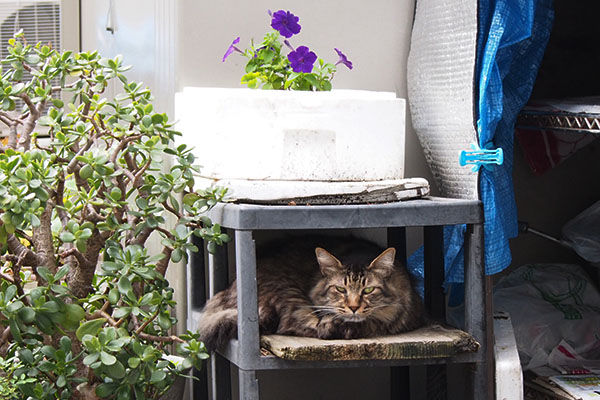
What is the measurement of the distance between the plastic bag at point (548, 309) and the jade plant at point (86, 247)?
1.16m

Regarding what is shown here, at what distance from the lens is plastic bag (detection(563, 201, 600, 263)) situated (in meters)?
2.66

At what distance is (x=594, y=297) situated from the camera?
8.95 ft

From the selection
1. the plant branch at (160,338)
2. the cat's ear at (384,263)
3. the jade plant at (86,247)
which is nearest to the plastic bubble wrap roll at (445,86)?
the cat's ear at (384,263)

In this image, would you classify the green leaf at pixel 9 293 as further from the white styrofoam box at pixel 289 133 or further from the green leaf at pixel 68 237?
the white styrofoam box at pixel 289 133

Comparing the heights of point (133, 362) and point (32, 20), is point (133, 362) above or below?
below

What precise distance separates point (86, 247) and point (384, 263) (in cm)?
69

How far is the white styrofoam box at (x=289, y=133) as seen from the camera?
1.92 m

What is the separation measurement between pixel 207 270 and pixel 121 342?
813mm

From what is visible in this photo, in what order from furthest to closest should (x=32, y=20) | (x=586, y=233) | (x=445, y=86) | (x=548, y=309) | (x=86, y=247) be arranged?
(x=32, y=20) < (x=586, y=233) < (x=548, y=309) < (x=445, y=86) < (x=86, y=247)

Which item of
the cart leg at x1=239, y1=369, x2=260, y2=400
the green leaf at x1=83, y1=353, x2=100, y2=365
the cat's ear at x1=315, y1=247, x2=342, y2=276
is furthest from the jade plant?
the cat's ear at x1=315, y1=247, x2=342, y2=276

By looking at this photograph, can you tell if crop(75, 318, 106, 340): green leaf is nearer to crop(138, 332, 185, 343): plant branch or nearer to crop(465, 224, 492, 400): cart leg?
crop(138, 332, 185, 343): plant branch

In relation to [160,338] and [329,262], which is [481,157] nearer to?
[329,262]

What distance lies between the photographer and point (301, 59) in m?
2.07

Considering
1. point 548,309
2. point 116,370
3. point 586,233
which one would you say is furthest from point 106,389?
point 586,233
